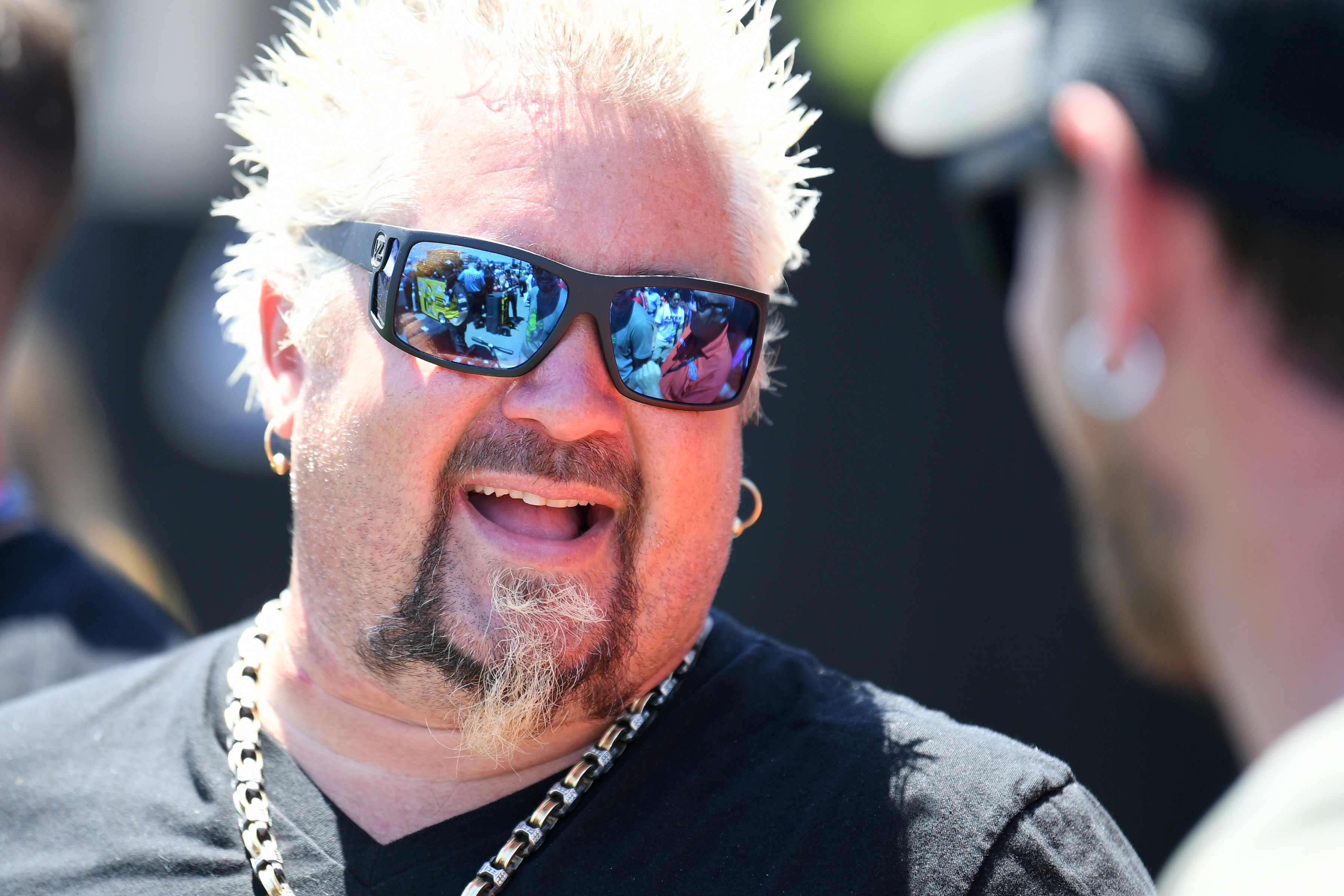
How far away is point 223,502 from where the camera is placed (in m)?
5.27

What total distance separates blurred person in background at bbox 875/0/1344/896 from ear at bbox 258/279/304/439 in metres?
1.28

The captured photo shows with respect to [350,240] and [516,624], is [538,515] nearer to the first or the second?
[516,624]

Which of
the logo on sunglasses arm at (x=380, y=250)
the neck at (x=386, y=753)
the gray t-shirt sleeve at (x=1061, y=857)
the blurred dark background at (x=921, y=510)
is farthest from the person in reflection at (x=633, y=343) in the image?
the blurred dark background at (x=921, y=510)

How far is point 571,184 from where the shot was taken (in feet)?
6.10

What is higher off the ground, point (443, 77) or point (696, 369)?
point (443, 77)

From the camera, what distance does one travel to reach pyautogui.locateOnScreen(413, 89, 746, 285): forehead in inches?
72.9

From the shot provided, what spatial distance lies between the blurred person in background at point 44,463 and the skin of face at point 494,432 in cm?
90

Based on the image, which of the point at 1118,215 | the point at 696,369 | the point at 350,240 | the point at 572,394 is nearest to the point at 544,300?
the point at 572,394

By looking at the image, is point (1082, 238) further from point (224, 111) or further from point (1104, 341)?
point (224, 111)

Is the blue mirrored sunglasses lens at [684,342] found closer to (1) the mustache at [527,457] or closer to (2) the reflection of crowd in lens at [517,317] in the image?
(2) the reflection of crowd in lens at [517,317]

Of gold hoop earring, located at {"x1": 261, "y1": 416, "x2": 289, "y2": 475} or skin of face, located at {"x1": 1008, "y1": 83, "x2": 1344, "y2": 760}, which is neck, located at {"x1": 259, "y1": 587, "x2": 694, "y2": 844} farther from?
skin of face, located at {"x1": 1008, "y1": 83, "x2": 1344, "y2": 760}

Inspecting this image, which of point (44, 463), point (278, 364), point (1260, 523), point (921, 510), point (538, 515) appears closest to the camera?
point (1260, 523)

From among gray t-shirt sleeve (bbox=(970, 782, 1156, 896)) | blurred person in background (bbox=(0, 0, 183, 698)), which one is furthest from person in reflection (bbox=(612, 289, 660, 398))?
blurred person in background (bbox=(0, 0, 183, 698))

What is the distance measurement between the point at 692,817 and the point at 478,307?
819 mm
